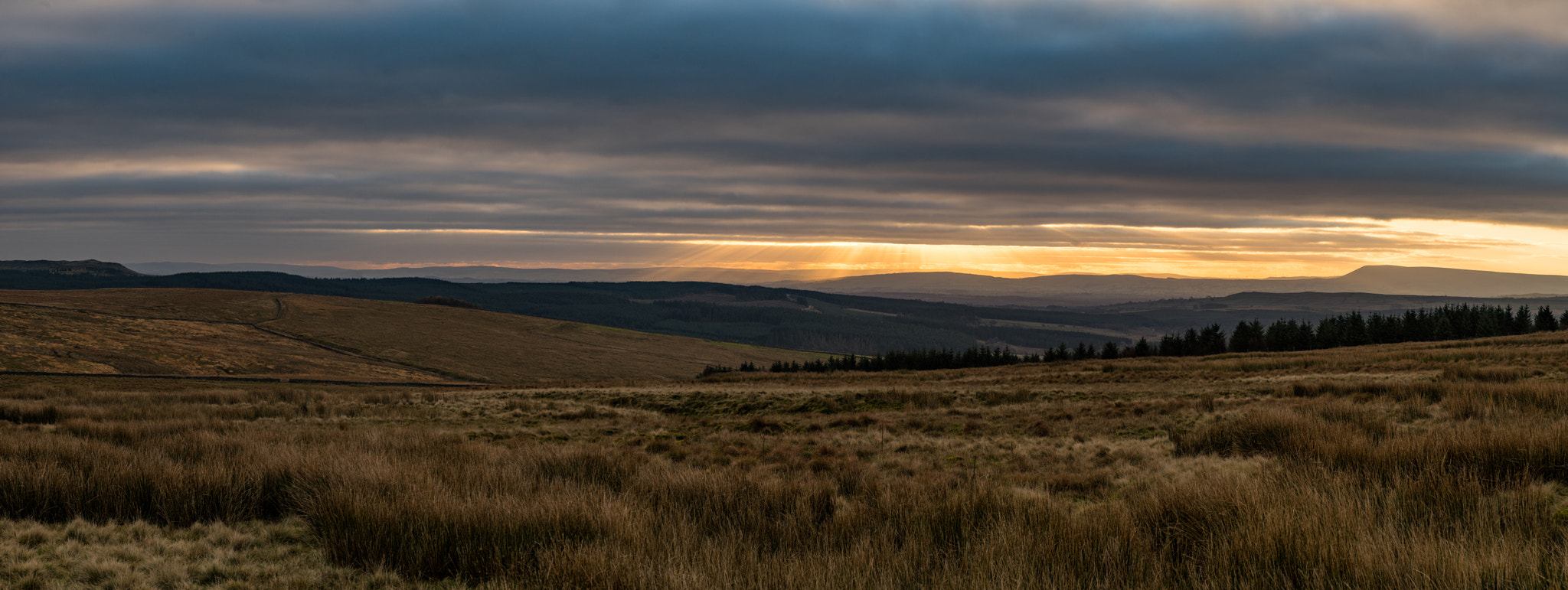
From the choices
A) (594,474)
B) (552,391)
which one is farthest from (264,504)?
(552,391)

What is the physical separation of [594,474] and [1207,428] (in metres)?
11.3

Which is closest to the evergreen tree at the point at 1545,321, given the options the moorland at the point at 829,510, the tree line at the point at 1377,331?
the tree line at the point at 1377,331

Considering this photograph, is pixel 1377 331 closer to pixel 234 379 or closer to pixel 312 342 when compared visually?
pixel 234 379

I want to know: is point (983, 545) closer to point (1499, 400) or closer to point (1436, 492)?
point (1436, 492)

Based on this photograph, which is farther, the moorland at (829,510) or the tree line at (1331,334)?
the tree line at (1331,334)

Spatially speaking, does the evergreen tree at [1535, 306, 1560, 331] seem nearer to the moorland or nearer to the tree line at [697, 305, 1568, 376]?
the tree line at [697, 305, 1568, 376]

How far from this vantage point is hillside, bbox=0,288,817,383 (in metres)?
90.8

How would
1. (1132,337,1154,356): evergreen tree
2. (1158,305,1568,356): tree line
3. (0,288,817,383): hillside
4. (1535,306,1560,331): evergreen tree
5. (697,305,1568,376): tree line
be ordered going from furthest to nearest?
1. (1132,337,1154,356): evergreen tree
2. (0,288,817,383): hillside
3. (697,305,1568,376): tree line
4. (1158,305,1568,356): tree line
5. (1535,306,1560,331): evergreen tree

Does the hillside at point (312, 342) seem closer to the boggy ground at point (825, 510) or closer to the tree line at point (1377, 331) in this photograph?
the boggy ground at point (825, 510)

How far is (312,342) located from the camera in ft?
411

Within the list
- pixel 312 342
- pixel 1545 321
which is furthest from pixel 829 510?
pixel 312 342

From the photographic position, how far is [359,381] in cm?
7581

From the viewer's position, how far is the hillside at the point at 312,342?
298 ft

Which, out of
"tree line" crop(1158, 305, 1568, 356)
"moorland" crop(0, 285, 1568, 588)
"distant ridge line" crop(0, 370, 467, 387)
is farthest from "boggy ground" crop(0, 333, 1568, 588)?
"tree line" crop(1158, 305, 1568, 356)
